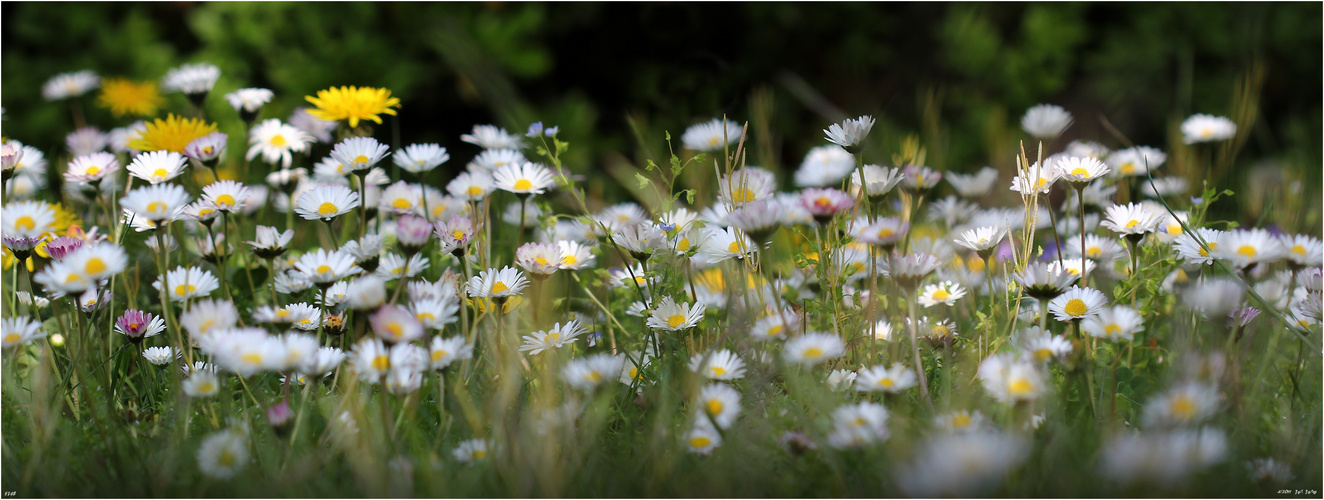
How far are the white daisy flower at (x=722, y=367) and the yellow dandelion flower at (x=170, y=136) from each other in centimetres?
96

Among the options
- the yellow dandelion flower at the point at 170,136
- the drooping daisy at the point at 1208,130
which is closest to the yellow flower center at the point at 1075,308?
the drooping daisy at the point at 1208,130

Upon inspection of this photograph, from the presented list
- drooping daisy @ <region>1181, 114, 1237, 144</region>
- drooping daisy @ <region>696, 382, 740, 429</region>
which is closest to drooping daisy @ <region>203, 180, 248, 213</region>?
drooping daisy @ <region>696, 382, 740, 429</region>

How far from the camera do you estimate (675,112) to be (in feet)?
8.20

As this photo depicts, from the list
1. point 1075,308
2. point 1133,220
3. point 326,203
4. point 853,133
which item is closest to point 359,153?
point 326,203

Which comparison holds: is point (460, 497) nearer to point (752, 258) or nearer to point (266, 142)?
point (752, 258)

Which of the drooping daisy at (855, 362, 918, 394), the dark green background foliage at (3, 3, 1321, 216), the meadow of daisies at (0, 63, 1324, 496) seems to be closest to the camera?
Answer: the meadow of daisies at (0, 63, 1324, 496)

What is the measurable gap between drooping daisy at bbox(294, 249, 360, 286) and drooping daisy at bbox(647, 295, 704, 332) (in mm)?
382

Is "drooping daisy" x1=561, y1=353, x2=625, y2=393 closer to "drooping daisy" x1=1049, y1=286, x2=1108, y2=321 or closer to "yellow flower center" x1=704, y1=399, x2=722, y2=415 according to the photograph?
"yellow flower center" x1=704, y1=399, x2=722, y2=415

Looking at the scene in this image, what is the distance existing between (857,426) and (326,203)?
75cm

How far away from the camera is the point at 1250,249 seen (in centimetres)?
98

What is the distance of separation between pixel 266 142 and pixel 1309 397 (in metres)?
1.65

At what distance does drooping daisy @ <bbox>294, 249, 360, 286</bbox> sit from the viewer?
105 centimetres

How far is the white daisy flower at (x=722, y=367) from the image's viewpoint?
104 centimetres

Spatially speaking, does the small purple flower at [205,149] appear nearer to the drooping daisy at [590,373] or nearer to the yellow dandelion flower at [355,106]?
the yellow dandelion flower at [355,106]
